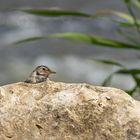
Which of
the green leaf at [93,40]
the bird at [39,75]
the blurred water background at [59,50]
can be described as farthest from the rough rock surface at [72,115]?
the blurred water background at [59,50]

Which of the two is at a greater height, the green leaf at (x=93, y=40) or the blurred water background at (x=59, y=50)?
the blurred water background at (x=59, y=50)

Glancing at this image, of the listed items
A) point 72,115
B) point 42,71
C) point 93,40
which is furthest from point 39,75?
point 93,40

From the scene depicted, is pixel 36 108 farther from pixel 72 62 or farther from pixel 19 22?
pixel 19 22

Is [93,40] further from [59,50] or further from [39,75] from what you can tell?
[59,50]

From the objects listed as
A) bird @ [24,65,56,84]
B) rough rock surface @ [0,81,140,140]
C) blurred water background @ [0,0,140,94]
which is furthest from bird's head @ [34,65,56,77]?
blurred water background @ [0,0,140,94]

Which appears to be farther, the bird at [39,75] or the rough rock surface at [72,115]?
the bird at [39,75]

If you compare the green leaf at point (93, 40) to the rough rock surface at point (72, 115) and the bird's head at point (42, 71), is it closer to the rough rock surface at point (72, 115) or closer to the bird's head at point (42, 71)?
the bird's head at point (42, 71)

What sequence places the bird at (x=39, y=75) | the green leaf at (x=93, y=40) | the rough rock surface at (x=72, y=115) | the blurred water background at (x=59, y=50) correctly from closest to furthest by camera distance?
the rough rock surface at (x=72, y=115), the bird at (x=39, y=75), the green leaf at (x=93, y=40), the blurred water background at (x=59, y=50)

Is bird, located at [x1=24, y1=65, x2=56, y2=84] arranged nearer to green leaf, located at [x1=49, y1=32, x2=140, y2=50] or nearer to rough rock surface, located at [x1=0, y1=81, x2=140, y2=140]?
rough rock surface, located at [x1=0, y1=81, x2=140, y2=140]
